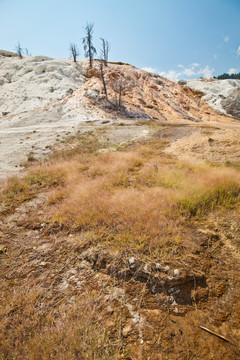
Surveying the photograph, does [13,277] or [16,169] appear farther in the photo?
[16,169]

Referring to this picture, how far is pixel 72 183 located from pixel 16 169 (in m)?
4.46

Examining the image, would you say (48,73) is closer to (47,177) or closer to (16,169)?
(16,169)

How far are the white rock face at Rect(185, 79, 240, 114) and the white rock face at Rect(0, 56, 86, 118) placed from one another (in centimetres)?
3760

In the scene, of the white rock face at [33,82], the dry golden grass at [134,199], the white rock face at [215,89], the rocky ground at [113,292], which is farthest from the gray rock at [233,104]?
the rocky ground at [113,292]

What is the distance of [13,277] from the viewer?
2.61m

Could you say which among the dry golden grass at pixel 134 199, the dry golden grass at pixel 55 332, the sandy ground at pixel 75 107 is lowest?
the dry golden grass at pixel 55 332

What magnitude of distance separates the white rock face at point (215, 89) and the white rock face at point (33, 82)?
123ft

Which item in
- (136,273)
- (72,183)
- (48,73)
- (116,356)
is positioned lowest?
(116,356)

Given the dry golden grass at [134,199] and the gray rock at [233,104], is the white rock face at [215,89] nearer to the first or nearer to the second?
the gray rock at [233,104]

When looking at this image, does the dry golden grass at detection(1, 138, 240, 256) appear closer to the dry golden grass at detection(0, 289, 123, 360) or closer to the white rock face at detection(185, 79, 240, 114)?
the dry golden grass at detection(0, 289, 123, 360)

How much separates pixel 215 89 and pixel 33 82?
175ft

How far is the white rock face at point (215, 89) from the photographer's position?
46.4 meters

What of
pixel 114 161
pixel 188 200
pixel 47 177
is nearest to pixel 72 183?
pixel 47 177

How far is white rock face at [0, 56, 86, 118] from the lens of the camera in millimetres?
28531
